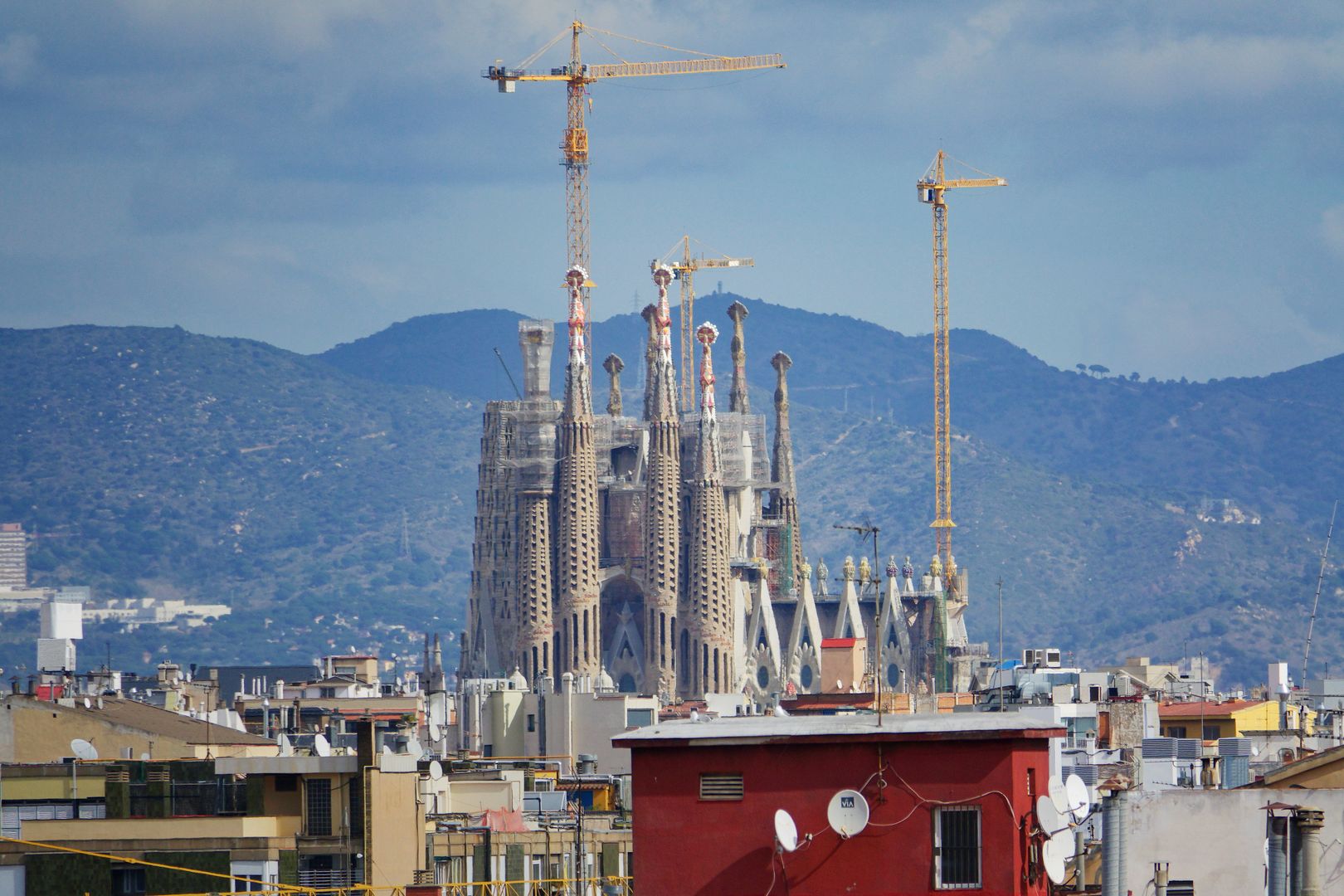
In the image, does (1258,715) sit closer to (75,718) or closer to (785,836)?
(75,718)

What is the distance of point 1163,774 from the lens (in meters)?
43.9

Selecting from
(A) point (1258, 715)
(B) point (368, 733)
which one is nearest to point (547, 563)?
(A) point (1258, 715)

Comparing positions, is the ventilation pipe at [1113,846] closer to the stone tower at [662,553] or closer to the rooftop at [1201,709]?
the rooftop at [1201,709]

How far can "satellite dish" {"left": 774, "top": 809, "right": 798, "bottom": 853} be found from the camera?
2498 centimetres

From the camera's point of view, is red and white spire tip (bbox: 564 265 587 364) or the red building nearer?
the red building

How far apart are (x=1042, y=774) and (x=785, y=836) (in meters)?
2.32

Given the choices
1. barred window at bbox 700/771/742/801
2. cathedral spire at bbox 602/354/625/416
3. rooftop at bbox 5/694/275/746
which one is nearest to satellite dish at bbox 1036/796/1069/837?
barred window at bbox 700/771/742/801

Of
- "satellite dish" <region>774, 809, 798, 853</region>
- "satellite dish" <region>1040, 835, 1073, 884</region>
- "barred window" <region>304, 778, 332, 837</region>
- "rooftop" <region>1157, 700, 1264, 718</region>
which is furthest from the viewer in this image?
"rooftop" <region>1157, 700, 1264, 718</region>

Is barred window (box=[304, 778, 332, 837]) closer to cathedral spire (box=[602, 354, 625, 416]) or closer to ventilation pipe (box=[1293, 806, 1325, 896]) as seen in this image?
ventilation pipe (box=[1293, 806, 1325, 896])

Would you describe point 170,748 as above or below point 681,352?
below

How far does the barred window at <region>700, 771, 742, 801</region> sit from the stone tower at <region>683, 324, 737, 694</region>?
99.6 meters

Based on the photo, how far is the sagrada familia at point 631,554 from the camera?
124 m

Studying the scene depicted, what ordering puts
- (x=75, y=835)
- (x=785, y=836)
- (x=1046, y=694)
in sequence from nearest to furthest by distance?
(x=785, y=836), (x=75, y=835), (x=1046, y=694)

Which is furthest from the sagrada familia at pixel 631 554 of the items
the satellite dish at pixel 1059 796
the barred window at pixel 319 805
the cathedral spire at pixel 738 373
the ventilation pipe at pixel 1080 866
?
the satellite dish at pixel 1059 796
